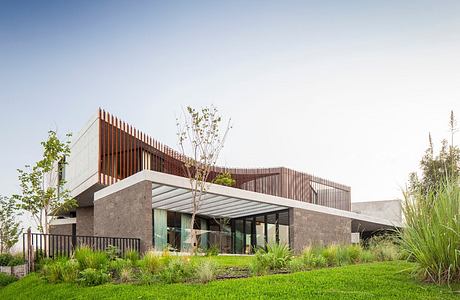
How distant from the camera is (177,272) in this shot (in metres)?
9.13

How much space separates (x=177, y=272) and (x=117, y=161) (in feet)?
49.3

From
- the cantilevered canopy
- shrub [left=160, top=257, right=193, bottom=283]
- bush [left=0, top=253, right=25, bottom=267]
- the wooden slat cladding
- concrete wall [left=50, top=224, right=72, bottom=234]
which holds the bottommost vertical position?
concrete wall [left=50, top=224, right=72, bottom=234]

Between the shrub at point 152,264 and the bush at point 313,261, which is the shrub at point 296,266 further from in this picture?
the shrub at point 152,264

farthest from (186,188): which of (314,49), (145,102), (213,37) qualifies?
(314,49)

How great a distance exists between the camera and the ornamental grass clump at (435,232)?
283 inches

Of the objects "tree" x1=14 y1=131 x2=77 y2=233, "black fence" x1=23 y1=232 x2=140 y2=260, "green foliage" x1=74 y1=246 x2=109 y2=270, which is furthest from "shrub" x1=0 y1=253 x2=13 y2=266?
"green foliage" x1=74 y1=246 x2=109 y2=270

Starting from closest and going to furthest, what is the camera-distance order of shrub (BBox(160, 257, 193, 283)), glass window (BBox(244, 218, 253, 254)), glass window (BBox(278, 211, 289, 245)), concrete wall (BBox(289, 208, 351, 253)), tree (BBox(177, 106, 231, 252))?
shrub (BBox(160, 257, 193, 283)) → tree (BBox(177, 106, 231, 252)) → concrete wall (BBox(289, 208, 351, 253)) → glass window (BBox(278, 211, 289, 245)) → glass window (BBox(244, 218, 253, 254))

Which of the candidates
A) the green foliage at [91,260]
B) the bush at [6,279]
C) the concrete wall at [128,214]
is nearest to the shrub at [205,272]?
the green foliage at [91,260]

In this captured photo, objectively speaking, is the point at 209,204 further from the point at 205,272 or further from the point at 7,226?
the point at 7,226

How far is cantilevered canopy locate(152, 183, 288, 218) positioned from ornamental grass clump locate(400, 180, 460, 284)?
1093cm

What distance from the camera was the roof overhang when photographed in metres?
17.5

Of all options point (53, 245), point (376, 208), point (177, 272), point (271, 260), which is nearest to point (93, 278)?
point (177, 272)

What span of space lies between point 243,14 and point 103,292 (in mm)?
9748

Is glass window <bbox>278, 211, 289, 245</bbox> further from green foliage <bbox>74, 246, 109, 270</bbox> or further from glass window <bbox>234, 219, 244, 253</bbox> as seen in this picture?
green foliage <bbox>74, 246, 109, 270</bbox>
